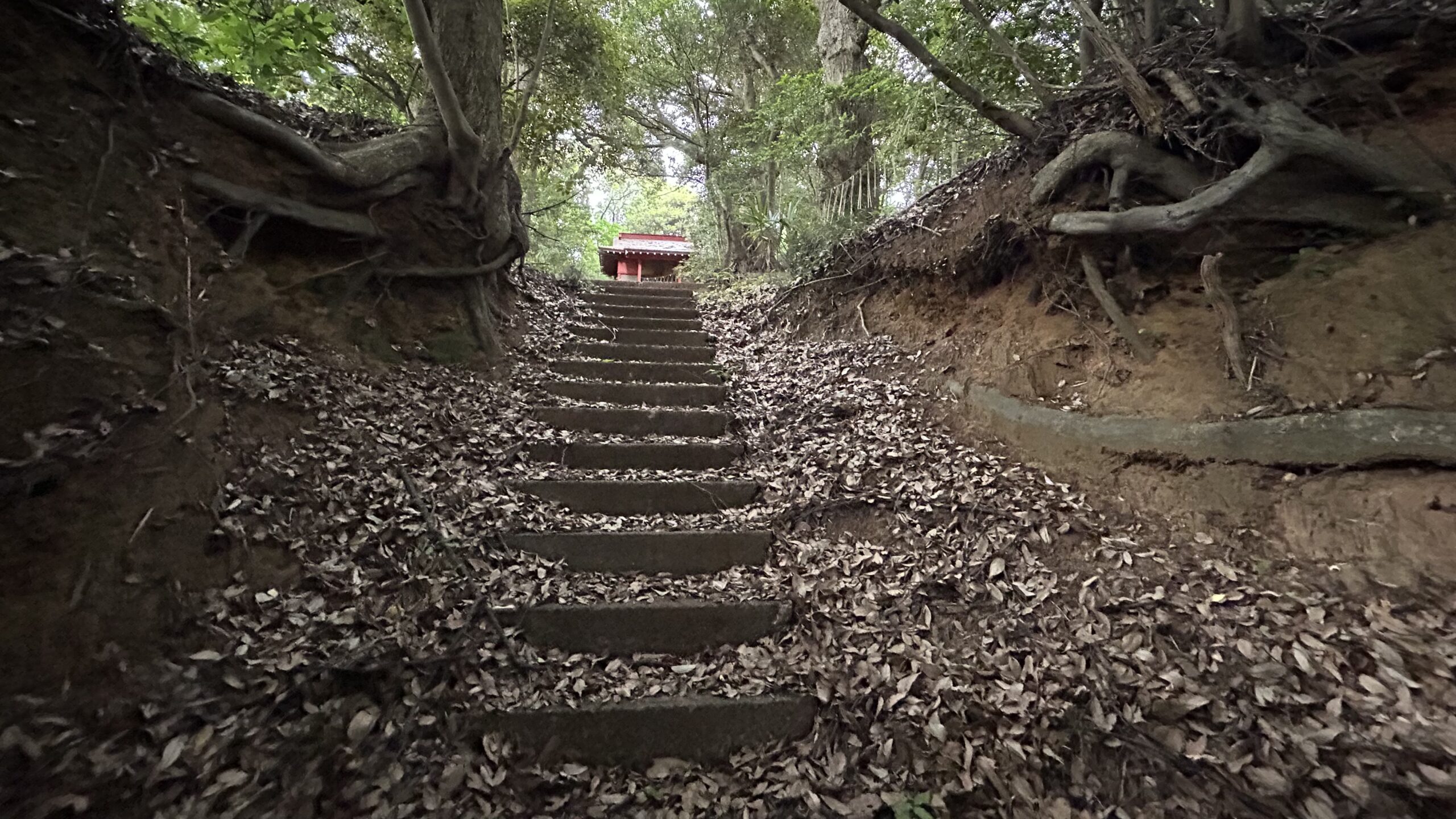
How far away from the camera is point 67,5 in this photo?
2.81 metres

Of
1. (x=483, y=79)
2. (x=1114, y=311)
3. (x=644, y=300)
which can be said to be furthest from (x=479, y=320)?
(x=1114, y=311)

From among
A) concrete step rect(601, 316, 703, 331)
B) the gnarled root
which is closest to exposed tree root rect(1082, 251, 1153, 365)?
the gnarled root

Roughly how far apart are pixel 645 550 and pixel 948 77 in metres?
3.83

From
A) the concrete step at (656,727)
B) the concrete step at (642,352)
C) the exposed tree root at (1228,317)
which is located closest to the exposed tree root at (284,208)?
the concrete step at (642,352)

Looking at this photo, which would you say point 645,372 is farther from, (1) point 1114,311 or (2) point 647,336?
(1) point 1114,311

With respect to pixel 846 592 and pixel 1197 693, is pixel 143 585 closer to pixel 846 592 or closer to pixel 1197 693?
pixel 846 592

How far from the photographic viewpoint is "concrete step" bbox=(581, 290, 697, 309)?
7.79m

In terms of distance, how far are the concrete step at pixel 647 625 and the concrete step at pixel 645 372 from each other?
9.70 feet

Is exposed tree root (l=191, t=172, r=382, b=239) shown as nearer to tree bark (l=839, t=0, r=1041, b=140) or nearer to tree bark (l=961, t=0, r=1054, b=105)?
tree bark (l=839, t=0, r=1041, b=140)

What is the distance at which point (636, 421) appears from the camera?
183 inches

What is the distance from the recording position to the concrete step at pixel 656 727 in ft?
7.77

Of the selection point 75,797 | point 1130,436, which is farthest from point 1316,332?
point 75,797

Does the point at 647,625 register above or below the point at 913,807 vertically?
above

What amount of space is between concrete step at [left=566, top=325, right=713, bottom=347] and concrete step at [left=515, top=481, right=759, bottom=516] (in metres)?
2.95
